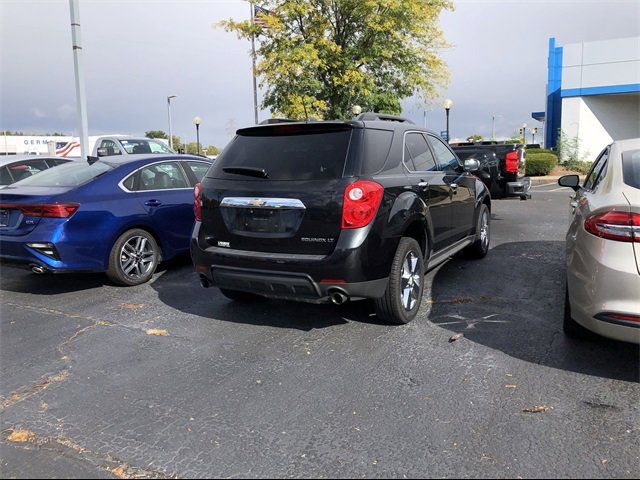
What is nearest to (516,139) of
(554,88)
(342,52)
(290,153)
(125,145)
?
(554,88)

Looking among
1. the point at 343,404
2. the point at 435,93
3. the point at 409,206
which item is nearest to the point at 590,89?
the point at 435,93

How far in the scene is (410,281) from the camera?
4703 mm

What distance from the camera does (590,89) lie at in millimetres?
27547

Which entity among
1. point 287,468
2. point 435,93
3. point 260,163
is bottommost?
point 287,468

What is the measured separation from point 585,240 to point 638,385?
39.5 inches

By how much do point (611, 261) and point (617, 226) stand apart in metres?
0.22

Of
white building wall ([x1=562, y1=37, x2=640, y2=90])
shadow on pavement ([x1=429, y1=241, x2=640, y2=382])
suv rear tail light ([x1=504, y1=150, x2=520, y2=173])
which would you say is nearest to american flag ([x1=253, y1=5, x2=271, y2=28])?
suv rear tail light ([x1=504, y1=150, x2=520, y2=173])

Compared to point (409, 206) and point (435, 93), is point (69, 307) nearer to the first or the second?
point (409, 206)

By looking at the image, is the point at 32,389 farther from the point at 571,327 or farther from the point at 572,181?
the point at 572,181

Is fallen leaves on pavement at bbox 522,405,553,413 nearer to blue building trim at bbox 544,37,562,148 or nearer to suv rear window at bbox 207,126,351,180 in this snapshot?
suv rear window at bbox 207,126,351,180

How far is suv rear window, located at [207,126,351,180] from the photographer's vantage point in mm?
4262

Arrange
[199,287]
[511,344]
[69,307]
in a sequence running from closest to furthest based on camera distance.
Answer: [511,344] → [69,307] → [199,287]

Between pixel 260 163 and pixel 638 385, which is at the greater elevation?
pixel 260 163

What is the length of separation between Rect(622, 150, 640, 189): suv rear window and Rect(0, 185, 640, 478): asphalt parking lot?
1308mm
